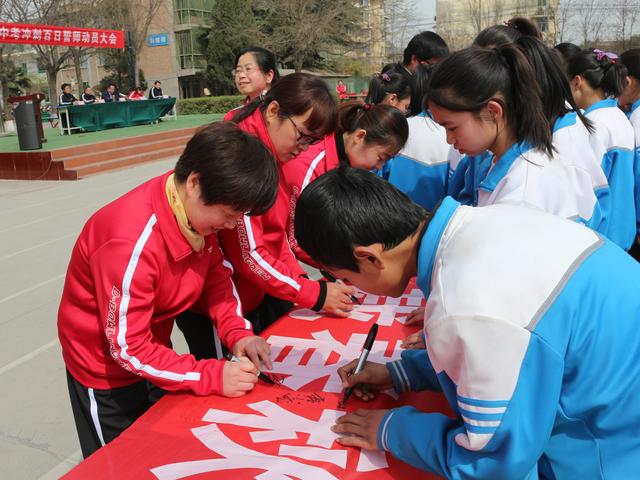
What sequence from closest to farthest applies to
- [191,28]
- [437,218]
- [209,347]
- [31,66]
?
[437,218], [209,347], [191,28], [31,66]

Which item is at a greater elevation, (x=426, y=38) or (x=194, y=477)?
(x=426, y=38)

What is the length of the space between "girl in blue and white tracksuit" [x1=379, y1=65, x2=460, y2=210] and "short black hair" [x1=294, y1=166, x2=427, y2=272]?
63.7 inches

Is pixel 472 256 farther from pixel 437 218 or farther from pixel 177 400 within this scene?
pixel 177 400

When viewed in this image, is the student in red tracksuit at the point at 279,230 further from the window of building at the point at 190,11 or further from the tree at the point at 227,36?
the window of building at the point at 190,11

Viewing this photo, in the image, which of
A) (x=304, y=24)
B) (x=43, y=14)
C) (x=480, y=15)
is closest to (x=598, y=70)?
(x=43, y=14)

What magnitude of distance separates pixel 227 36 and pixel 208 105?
5332 mm

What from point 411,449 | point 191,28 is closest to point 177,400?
point 411,449

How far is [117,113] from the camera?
14594mm

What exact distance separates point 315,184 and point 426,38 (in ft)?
8.56

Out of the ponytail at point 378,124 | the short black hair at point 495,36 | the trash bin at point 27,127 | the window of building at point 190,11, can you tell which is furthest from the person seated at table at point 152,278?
the window of building at point 190,11

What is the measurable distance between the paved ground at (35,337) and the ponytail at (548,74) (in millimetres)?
2119

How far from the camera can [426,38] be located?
335 cm

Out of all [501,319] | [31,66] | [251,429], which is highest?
[31,66]

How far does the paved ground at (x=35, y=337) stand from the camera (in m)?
2.28
